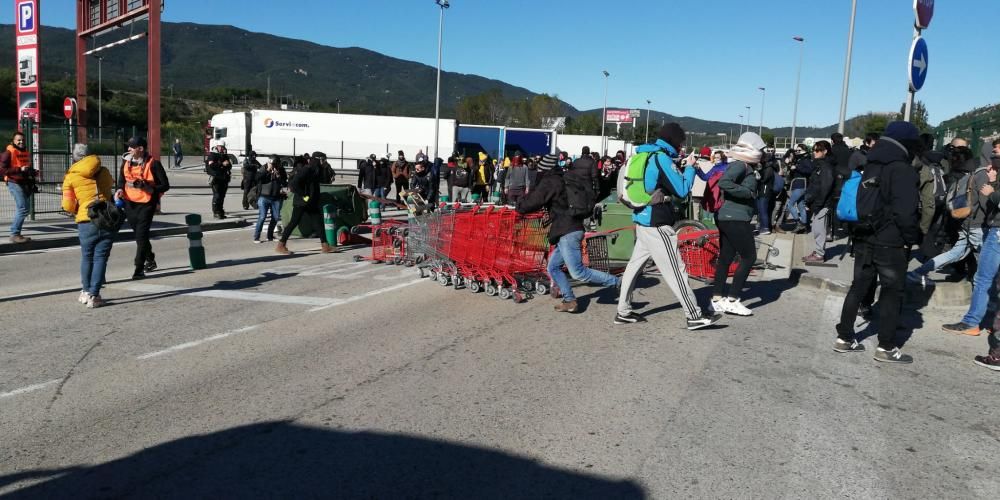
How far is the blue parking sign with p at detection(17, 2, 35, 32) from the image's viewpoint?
19.7 meters

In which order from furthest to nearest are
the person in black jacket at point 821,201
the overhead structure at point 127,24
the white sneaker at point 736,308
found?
the overhead structure at point 127,24, the person in black jacket at point 821,201, the white sneaker at point 736,308

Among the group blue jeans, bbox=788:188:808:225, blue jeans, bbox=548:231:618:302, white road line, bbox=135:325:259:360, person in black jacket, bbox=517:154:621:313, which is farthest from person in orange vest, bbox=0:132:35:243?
blue jeans, bbox=788:188:808:225

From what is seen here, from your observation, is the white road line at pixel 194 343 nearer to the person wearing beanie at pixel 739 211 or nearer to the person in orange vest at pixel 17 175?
the person wearing beanie at pixel 739 211

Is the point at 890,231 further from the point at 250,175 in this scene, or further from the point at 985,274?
the point at 250,175

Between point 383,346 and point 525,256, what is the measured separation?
2.90 m

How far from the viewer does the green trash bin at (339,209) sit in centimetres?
1523

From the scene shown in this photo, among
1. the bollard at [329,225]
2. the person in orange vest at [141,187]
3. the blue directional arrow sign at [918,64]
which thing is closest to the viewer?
the person in orange vest at [141,187]

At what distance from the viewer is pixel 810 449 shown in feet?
15.5

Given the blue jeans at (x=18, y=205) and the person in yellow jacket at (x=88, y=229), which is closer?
the person in yellow jacket at (x=88, y=229)

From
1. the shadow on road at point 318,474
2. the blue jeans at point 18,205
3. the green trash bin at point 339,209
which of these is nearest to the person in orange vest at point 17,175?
the blue jeans at point 18,205

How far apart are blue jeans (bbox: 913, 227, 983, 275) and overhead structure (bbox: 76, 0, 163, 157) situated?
16403mm

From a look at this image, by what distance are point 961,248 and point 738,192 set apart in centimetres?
311

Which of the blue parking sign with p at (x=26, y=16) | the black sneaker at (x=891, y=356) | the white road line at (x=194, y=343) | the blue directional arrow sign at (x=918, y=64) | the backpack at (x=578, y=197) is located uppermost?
the blue parking sign with p at (x=26, y=16)

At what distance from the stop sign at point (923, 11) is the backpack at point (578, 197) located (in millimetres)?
5486
